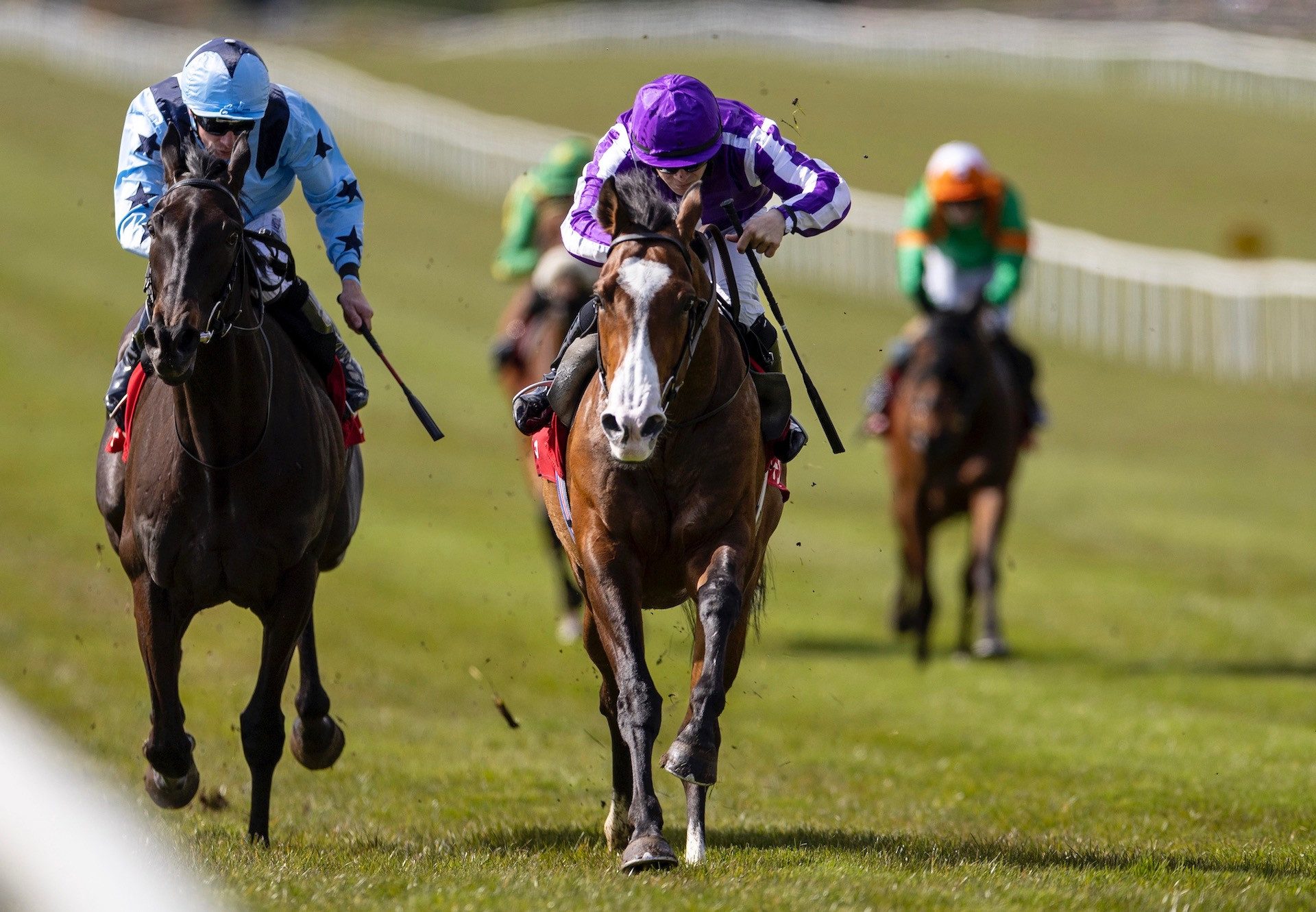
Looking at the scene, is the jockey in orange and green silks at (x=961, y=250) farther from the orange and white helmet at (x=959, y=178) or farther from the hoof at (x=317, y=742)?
the hoof at (x=317, y=742)

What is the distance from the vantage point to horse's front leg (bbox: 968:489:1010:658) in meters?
13.4

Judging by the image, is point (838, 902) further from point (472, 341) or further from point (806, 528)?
point (472, 341)

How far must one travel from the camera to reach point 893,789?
8727 millimetres

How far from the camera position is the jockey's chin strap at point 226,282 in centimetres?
589

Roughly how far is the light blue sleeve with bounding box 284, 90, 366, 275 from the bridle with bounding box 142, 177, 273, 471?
423 millimetres

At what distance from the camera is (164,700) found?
666cm

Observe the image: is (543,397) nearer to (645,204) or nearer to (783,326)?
(783,326)

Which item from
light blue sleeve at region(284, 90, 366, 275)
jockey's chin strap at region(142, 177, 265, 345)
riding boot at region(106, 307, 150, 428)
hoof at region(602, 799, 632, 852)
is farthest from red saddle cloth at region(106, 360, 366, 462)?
hoof at region(602, 799, 632, 852)

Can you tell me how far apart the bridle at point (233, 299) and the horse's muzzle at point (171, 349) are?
0.30 ft

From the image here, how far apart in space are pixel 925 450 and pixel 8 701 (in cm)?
643

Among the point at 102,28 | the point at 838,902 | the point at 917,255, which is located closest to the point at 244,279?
the point at 838,902

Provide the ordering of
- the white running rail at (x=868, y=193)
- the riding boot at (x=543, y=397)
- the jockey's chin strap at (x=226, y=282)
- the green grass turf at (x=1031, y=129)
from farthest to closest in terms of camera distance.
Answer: the green grass turf at (x=1031, y=129) → the white running rail at (x=868, y=193) → the riding boot at (x=543, y=397) → the jockey's chin strap at (x=226, y=282)

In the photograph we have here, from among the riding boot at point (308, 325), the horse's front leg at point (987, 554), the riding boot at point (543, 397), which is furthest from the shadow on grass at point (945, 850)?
the horse's front leg at point (987, 554)

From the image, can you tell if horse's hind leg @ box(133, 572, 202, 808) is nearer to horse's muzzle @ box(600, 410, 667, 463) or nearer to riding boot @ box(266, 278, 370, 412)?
riding boot @ box(266, 278, 370, 412)
